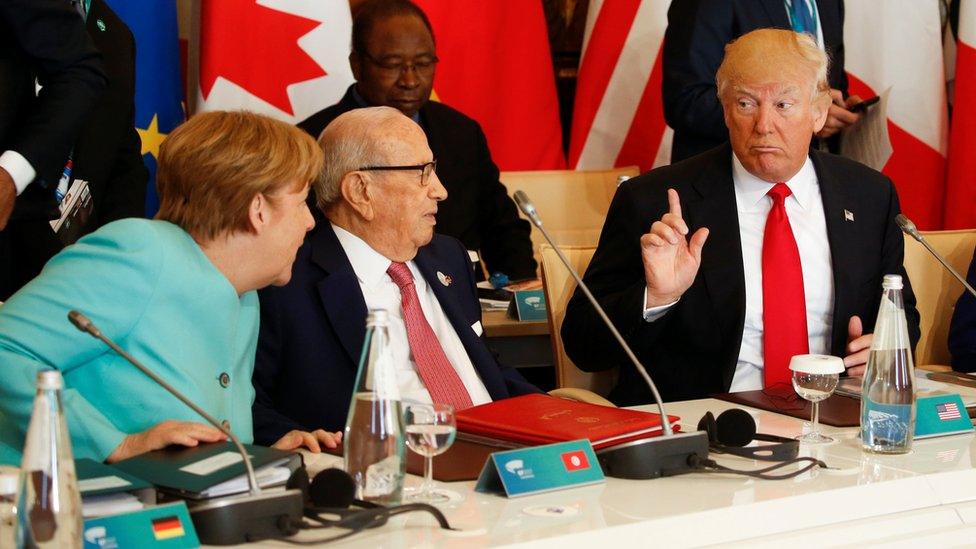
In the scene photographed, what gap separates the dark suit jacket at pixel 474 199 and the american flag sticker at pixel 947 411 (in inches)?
106

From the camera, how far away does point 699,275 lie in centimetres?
309

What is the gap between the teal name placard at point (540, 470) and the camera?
71.7 inches

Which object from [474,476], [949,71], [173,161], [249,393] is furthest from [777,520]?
[949,71]

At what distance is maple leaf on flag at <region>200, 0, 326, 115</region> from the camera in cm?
489

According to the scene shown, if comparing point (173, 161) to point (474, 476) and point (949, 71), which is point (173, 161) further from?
point (949, 71)

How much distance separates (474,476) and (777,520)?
0.44 metres

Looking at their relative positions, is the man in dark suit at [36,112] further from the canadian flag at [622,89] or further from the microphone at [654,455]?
the canadian flag at [622,89]

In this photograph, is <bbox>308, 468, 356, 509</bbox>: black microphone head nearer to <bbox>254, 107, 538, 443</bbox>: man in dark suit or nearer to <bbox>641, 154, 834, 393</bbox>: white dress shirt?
<bbox>254, 107, 538, 443</bbox>: man in dark suit

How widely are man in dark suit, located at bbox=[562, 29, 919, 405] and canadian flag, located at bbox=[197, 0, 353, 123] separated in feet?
6.97

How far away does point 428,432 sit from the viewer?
1807 millimetres

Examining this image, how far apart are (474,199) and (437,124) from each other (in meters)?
0.32

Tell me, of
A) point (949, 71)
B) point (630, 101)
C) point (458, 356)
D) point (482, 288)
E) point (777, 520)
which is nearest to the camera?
point (777, 520)

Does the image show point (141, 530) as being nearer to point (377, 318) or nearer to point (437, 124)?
point (377, 318)

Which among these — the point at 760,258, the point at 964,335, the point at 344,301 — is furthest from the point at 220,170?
the point at 964,335
